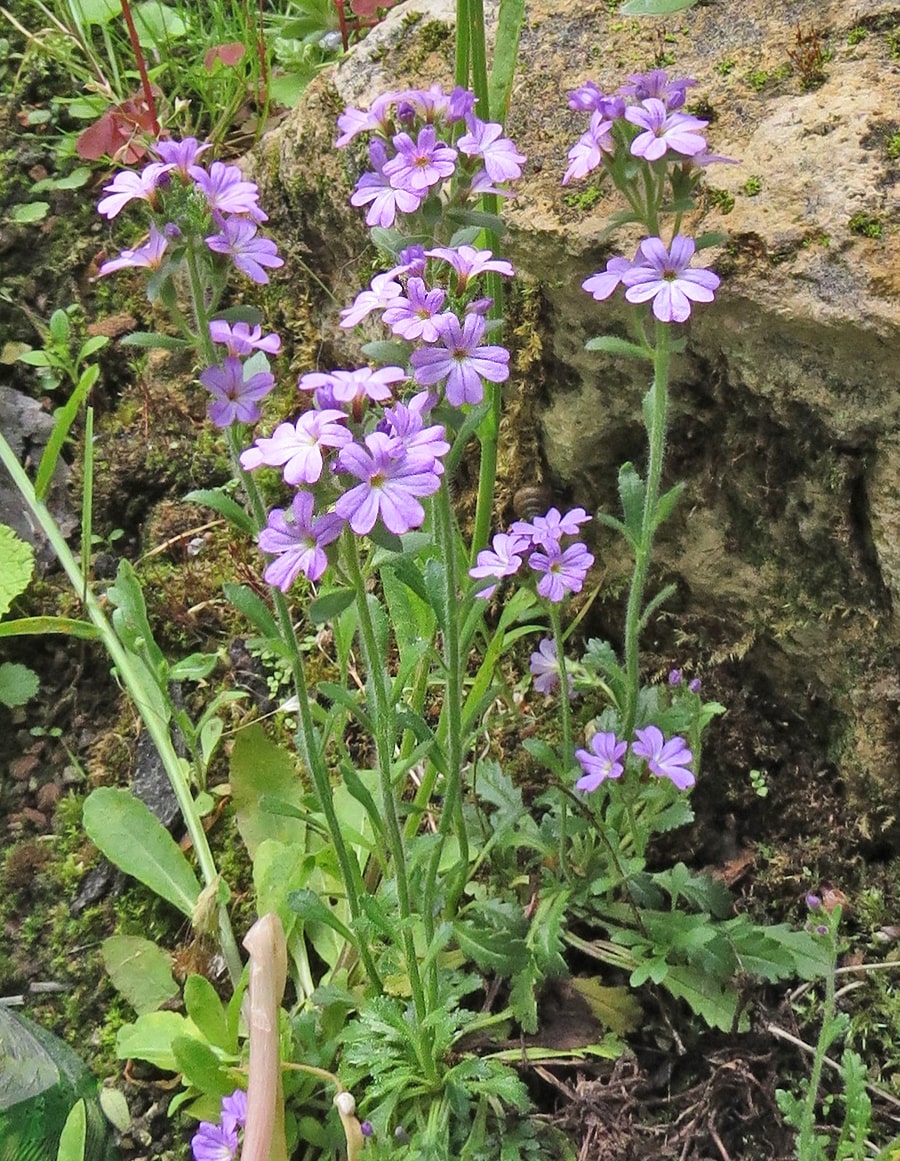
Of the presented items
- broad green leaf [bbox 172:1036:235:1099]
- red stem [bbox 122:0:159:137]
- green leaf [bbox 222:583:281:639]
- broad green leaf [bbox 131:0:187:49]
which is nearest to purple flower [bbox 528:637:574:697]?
green leaf [bbox 222:583:281:639]

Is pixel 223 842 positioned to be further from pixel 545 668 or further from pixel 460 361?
pixel 460 361

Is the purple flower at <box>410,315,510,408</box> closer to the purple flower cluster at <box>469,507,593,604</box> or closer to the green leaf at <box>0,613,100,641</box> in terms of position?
the purple flower cluster at <box>469,507,593,604</box>

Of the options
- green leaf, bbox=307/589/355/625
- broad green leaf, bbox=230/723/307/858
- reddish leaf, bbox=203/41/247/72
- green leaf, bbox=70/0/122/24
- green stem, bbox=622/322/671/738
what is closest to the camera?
green leaf, bbox=307/589/355/625

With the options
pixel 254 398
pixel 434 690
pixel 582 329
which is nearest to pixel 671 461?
pixel 582 329

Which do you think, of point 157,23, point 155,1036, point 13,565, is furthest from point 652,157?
point 157,23

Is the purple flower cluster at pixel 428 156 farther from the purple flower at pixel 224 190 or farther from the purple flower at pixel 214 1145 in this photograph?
the purple flower at pixel 214 1145

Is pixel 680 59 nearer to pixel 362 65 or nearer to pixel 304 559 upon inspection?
pixel 362 65

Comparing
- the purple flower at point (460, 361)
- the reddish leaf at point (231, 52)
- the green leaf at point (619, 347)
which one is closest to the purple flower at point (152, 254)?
the purple flower at point (460, 361)
